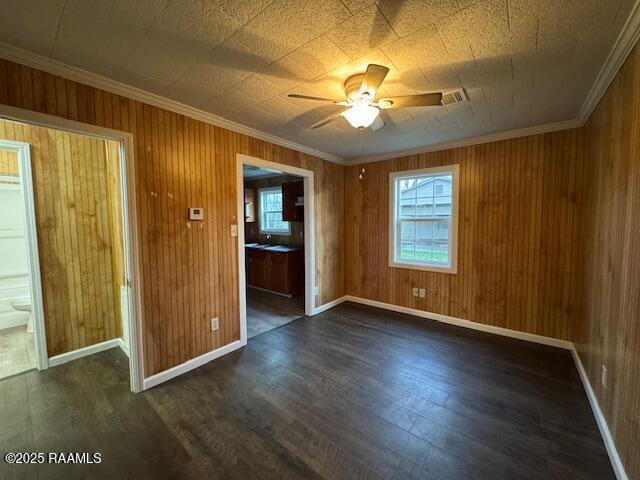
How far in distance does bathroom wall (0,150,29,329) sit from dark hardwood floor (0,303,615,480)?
7.62ft

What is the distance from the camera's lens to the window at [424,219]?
→ 11.9ft

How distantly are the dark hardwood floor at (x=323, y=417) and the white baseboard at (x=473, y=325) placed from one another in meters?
0.14

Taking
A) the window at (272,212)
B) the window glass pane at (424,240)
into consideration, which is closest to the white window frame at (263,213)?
the window at (272,212)

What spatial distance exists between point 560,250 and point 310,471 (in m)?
3.31

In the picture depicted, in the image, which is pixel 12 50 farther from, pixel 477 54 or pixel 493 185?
pixel 493 185

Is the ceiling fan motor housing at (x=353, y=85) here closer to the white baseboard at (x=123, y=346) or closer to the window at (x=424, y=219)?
the window at (x=424, y=219)

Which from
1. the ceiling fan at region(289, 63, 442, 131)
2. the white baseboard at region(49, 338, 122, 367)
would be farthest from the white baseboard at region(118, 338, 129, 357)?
the ceiling fan at region(289, 63, 442, 131)

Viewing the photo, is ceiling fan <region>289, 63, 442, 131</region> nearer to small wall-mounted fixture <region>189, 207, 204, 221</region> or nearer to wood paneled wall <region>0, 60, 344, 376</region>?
wood paneled wall <region>0, 60, 344, 376</region>

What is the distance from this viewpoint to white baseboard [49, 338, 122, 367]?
8.55 ft

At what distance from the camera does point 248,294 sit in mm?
5266

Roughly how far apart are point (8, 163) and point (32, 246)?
6.17ft

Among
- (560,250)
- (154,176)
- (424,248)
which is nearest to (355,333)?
(424,248)

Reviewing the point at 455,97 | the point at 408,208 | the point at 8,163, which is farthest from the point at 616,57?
the point at 8,163

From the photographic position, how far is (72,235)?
2.74 m
